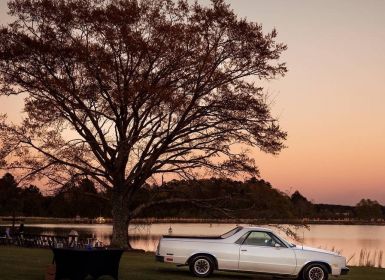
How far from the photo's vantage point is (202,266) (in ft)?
69.6

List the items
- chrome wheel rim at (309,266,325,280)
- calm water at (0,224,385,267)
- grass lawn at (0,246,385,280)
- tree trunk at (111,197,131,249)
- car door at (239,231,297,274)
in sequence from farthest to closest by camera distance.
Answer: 1. calm water at (0,224,385,267)
2. tree trunk at (111,197,131,249)
3. chrome wheel rim at (309,266,325,280)
4. car door at (239,231,297,274)
5. grass lawn at (0,246,385,280)

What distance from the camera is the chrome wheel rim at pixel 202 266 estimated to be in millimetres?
21172

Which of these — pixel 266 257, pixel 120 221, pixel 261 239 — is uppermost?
pixel 120 221

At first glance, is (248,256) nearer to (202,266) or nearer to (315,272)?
(202,266)

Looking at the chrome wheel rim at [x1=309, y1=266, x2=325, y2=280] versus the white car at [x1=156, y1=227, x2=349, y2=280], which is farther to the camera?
the chrome wheel rim at [x1=309, y1=266, x2=325, y2=280]

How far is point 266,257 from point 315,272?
64.0 inches

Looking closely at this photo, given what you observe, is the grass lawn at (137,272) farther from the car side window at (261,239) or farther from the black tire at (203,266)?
the car side window at (261,239)

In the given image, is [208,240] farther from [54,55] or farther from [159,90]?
[54,55]

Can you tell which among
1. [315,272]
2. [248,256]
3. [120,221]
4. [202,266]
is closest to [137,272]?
[202,266]

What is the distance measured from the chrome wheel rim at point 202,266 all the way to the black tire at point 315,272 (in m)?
2.99

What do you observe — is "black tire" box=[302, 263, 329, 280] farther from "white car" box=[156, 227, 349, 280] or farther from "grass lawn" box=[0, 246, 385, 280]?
"grass lawn" box=[0, 246, 385, 280]

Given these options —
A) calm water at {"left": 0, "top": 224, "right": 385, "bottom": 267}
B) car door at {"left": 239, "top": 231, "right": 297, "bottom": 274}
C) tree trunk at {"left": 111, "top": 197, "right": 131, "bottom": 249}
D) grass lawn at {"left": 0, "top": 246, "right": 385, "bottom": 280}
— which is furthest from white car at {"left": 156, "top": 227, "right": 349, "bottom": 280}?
tree trunk at {"left": 111, "top": 197, "right": 131, "bottom": 249}

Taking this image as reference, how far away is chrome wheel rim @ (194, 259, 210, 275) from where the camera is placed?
69.5 ft

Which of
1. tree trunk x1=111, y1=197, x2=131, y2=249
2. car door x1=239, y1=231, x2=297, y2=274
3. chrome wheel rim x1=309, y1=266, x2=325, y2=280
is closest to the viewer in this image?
car door x1=239, y1=231, x2=297, y2=274
